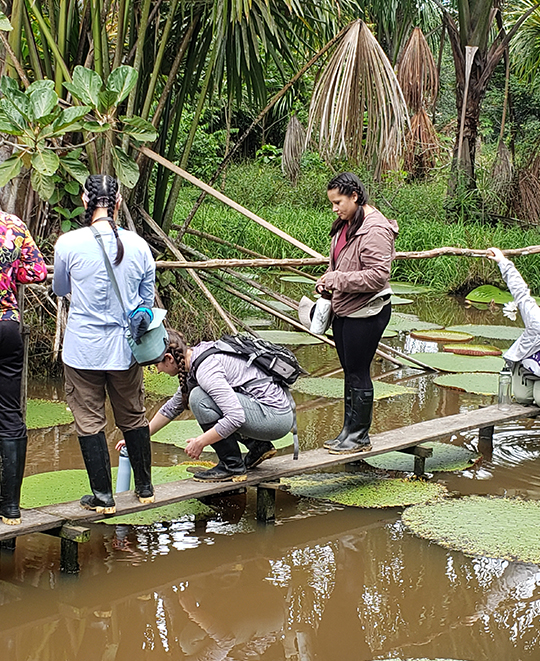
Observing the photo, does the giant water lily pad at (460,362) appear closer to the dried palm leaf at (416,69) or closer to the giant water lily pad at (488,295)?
the giant water lily pad at (488,295)

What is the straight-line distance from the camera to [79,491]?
4.06m

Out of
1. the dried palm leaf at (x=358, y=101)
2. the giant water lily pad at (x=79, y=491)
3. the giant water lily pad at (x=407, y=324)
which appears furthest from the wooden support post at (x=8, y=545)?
the giant water lily pad at (x=407, y=324)

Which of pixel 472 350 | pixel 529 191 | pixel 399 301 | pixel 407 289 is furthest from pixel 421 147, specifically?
pixel 472 350

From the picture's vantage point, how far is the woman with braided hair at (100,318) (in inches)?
127

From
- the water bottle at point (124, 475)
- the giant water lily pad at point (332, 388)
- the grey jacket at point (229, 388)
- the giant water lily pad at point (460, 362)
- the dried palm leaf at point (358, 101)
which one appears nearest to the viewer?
the grey jacket at point (229, 388)

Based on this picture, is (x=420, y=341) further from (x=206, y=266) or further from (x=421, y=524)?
(x=421, y=524)

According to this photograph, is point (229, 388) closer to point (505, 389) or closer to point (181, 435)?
point (181, 435)

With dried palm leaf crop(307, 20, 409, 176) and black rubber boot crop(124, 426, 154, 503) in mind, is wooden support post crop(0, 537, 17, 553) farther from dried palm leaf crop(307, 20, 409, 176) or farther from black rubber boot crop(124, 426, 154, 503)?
dried palm leaf crop(307, 20, 409, 176)

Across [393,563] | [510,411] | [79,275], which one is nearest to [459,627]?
[393,563]

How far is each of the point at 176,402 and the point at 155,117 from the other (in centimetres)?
298

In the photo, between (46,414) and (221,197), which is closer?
(221,197)

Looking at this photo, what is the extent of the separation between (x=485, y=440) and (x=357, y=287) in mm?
1644

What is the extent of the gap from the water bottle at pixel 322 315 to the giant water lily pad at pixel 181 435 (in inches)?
34.5

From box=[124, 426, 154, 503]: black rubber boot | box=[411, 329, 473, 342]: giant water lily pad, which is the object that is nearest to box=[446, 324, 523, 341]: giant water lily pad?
box=[411, 329, 473, 342]: giant water lily pad
